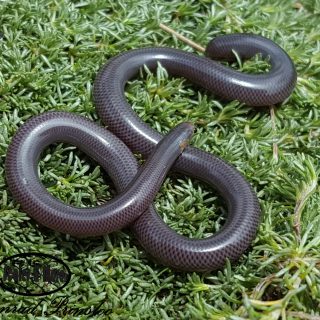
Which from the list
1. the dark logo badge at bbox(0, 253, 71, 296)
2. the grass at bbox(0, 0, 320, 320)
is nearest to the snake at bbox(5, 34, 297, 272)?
the grass at bbox(0, 0, 320, 320)

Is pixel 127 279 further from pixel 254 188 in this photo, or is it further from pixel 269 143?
pixel 269 143

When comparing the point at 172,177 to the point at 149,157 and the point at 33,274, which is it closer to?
the point at 149,157

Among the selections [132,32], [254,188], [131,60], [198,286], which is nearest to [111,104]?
[131,60]

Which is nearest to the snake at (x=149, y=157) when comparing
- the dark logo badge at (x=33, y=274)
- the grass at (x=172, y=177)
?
the grass at (x=172, y=177)

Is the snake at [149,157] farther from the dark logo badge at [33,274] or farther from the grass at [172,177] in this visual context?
the dark logo badge at [33,274]

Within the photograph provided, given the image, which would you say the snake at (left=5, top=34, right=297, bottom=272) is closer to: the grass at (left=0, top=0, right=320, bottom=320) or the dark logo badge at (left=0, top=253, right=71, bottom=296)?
the grass at (left=0, top=0, right=320, bottom=320)

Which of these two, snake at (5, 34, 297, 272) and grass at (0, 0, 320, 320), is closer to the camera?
grass at (0, 0, 320, 320)
